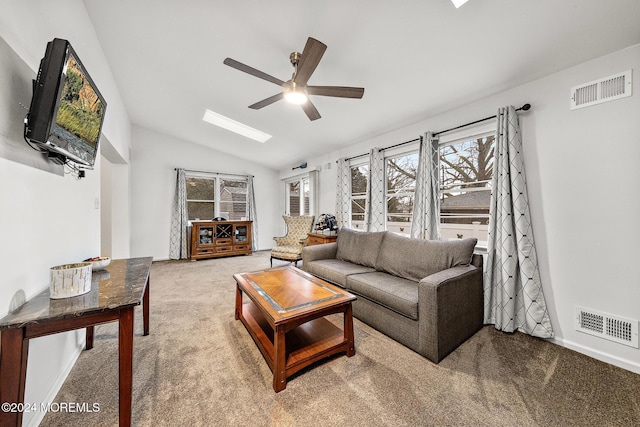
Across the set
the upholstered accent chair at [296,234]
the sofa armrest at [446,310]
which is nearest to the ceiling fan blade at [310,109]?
the sofa armrest at [446,310]

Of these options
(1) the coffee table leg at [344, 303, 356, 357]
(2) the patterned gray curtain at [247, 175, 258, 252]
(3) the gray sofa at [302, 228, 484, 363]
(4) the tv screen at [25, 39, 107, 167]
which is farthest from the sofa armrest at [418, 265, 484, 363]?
(2) the patterned gray curtain at [247, 175, 258, 252]

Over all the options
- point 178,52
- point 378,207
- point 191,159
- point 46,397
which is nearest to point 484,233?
point 378,207

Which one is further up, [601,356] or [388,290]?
[388,290]

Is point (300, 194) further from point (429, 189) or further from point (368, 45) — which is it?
point (368, 45)

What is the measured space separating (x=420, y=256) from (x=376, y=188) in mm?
1450

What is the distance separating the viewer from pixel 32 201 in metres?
1.25

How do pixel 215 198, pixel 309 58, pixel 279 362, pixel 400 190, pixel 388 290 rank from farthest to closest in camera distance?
pixel 215 198
pixel 400 190
pixel 388 290
pixel 309 58
pixel 279 362

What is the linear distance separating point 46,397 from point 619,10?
4.11 metres

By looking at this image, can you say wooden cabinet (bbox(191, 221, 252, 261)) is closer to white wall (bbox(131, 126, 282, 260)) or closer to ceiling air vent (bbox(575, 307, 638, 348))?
white wall (bbox(131, 126, 282, 260))

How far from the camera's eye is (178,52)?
8.17 feet

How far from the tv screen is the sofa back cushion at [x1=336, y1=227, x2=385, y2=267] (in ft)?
8.96

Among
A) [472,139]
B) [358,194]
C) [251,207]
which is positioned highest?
[472,139]

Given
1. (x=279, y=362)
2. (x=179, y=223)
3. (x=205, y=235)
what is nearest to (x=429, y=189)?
(x=279, y=362)

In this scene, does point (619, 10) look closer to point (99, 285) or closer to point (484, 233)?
point (484, 233)
